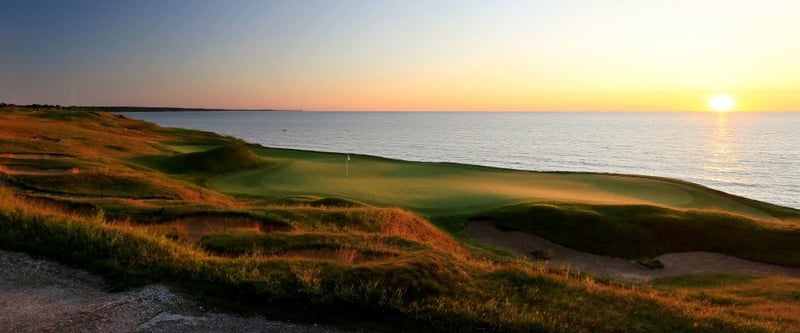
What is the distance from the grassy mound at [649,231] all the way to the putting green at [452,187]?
11.8ft

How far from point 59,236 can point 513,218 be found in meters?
19.2

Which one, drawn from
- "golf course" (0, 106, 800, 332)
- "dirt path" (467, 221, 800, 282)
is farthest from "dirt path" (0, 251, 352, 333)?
"dirt path" (467, 221, 800, 282)

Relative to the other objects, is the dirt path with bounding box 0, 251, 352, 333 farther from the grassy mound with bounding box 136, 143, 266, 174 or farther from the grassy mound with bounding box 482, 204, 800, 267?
the grassy mound with bounding box 136, 143, 266, 174

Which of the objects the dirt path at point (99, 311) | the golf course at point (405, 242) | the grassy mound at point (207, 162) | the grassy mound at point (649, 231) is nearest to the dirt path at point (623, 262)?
the golf course at point (405, 242)

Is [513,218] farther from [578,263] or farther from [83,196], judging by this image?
[83,196]

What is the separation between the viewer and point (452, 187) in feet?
113

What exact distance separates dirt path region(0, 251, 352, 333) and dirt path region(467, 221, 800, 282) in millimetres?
14665

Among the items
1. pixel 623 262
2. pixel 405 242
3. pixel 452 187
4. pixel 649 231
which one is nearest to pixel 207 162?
pixel 452 187

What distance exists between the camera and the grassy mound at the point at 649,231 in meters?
22.1

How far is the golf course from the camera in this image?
8539 mm

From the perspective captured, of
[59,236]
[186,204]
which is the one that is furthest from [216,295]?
[186,204]

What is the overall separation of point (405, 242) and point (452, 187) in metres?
20.7

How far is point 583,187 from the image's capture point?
3834 centimetres

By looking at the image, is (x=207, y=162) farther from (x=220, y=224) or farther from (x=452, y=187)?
(x=220, y=224)
